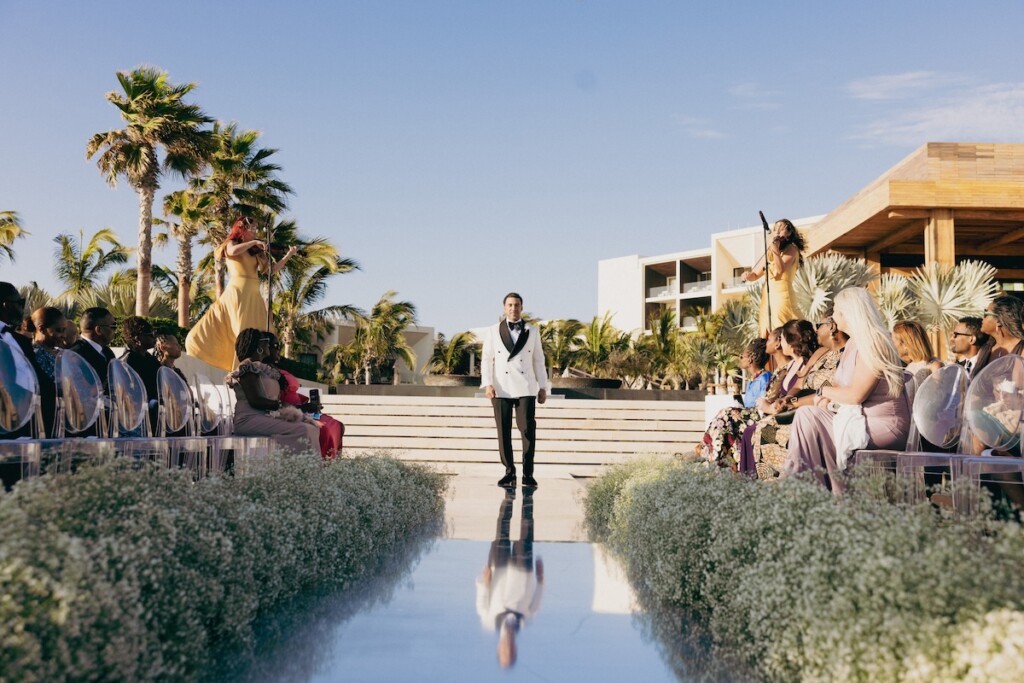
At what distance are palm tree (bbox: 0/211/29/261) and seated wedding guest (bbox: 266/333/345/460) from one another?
26.3 m

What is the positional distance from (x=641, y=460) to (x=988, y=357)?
2366 millimetres

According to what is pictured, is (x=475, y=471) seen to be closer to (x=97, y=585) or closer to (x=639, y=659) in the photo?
(x=639, y=659)

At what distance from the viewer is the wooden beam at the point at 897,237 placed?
2370cm

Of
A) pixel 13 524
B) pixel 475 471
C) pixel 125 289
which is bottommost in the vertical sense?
pixel 475 471

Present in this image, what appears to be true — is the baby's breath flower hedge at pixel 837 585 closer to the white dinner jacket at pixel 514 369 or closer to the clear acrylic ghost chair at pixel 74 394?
the clear acrylic ghost chair at pixel 74 394

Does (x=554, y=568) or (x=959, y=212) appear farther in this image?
(x=959, y=212)

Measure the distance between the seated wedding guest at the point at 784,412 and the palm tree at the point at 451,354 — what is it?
123 feet

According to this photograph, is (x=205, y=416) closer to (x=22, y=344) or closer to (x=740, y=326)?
(x=22, y=344)

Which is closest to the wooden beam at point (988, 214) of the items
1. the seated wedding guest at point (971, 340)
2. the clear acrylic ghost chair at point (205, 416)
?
the seated wedding guest at point (971, 340)

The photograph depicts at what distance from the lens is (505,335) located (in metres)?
9.56

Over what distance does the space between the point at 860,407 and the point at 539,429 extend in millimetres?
10707

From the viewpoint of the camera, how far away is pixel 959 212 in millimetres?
22000

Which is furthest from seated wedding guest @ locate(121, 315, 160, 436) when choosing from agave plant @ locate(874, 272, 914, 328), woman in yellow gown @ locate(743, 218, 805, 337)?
agave plant @ locate(874, 272, 914, 328)

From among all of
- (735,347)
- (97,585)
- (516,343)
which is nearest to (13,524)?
(97,585)
